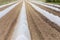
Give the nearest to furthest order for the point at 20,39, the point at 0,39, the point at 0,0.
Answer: the point at 20,39 < the point at 0,39 < the point at 0,0

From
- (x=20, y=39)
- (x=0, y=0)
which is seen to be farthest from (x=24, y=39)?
(x=0, y=0)

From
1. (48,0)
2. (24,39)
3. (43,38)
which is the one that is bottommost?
(48,0)

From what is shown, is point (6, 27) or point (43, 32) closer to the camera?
point (43, 32)

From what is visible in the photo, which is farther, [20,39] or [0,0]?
[0,0]

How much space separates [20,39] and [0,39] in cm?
85

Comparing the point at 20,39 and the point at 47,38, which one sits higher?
the point at 20,39

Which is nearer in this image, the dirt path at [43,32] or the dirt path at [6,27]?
the dirt path at [43,32]

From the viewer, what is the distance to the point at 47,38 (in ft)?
14.7

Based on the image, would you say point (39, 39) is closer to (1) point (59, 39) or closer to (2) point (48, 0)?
(1) point (59, 39)

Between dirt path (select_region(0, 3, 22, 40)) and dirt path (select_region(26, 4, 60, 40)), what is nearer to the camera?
dirt path (select_region(26, 4, 60, 40))

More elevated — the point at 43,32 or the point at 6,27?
the point at 43,32

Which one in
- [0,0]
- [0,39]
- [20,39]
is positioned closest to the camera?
[20,39]

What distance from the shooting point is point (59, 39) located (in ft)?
14.2

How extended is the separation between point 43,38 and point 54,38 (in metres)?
0.28
